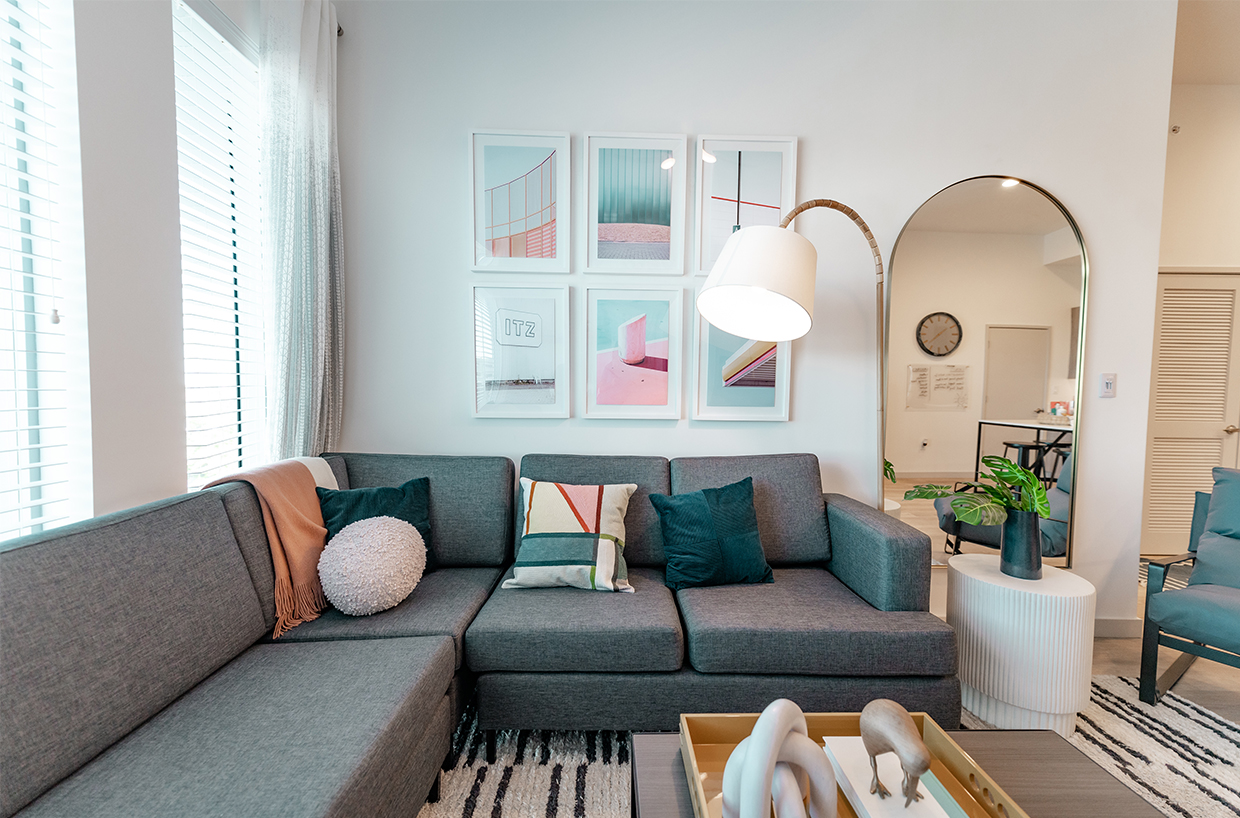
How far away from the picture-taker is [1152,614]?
6.67 ft

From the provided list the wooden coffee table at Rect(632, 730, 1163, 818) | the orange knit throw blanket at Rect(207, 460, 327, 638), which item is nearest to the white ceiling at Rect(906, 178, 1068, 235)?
the wooden coffee table at Rect(632, 730, 1163, 818)

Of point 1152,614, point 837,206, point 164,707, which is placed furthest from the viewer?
point 837,206

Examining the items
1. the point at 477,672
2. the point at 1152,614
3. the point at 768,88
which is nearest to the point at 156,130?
the point at 477,672

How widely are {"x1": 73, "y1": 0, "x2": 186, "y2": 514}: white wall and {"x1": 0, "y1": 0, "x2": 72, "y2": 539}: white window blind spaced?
6 cm

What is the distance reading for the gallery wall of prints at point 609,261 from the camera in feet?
8.14

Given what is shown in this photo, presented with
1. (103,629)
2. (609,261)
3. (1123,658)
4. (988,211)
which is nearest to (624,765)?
(103,629)

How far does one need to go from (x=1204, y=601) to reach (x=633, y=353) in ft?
7.51

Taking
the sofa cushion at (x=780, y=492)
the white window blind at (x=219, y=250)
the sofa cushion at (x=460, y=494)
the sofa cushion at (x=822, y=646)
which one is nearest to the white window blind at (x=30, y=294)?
the white window blind at (x=219, y=250)

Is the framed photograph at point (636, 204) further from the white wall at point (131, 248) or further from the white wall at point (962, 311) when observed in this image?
the white wall at point (131, 248)

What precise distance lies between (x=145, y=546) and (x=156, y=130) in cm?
121

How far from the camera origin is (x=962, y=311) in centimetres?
252

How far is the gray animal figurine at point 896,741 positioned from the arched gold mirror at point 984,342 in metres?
1.75

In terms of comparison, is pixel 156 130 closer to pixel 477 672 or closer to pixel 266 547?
pixel 266 547

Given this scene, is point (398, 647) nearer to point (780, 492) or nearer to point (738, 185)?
point (780, 492)
